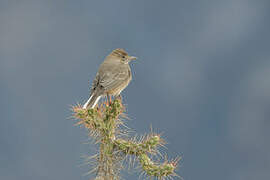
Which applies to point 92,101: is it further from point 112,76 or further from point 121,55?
point 121,55

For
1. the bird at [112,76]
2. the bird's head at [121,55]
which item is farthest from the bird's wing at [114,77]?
the bird's head at [121,55]

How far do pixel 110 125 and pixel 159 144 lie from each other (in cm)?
85

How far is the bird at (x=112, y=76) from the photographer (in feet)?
24.0

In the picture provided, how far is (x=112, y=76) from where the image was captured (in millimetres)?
7645

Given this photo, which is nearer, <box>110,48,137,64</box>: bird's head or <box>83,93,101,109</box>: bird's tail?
<box>83,93,101,109</box>: bird's tail

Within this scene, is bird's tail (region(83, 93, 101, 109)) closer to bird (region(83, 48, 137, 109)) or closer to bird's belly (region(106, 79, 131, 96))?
bird (region(83, 48, 137, 109))

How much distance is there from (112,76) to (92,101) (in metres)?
1.19

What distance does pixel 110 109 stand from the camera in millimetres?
5809

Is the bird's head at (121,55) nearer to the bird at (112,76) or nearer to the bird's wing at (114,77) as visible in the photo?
the bird at (112,76)

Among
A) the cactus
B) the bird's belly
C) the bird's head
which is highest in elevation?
the bird's head

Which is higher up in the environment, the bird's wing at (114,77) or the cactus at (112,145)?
the bird's wing at (114,77)

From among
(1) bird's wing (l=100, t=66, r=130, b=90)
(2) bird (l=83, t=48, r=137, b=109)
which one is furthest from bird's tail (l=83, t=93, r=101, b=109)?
(1) bird's wing (l=100, t=66, r=130, b=90)

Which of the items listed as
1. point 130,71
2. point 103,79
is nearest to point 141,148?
point 103,79

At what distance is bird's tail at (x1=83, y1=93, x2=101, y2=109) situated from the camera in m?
6.32
